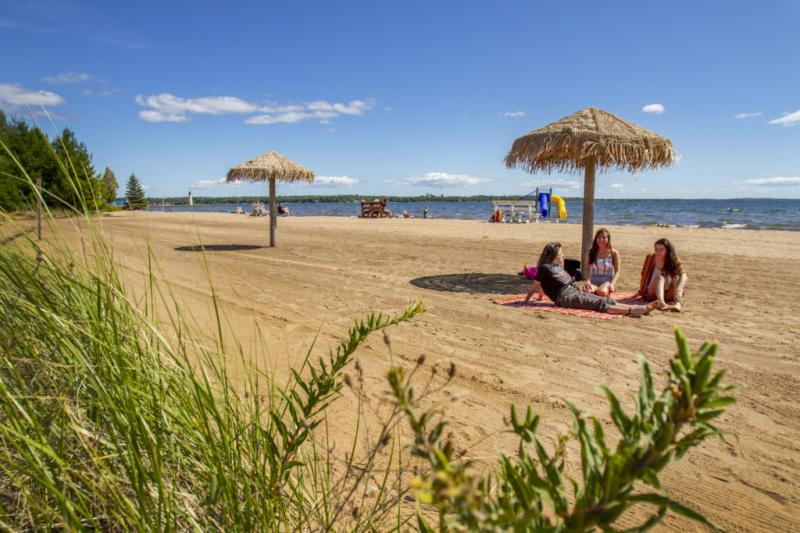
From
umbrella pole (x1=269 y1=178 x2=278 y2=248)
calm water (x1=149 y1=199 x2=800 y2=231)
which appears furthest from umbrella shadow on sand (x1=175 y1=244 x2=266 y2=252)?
calm water (x1=149 y1=199 x2=800 y2=231)

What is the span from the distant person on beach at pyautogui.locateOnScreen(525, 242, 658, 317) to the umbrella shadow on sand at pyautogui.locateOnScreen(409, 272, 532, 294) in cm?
82

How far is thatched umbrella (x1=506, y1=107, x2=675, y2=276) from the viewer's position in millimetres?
6918

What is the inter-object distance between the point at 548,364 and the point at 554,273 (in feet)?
8.27

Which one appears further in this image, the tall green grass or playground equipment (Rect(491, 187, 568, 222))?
playground equipment (Rect(491, 187, 568, 222))

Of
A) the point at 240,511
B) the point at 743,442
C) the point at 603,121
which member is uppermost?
the point at 603,121

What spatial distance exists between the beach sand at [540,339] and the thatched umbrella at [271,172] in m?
3.32

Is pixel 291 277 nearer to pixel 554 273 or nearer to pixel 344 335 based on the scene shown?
pixel 344 335

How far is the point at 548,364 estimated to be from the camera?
12.7 ft

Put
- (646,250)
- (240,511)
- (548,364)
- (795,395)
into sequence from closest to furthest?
(240,511) → (795,395) → (548,364) → (646,250)

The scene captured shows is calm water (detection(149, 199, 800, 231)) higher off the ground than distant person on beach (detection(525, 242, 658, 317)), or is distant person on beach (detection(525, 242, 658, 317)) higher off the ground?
calm water (detection(149, 199, 800, 231))

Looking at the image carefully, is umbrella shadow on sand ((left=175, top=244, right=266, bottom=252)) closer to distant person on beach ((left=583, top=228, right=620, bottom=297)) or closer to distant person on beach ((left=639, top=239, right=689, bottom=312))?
distant person on beach ((left=583, top=228, right=620, bottom=297))

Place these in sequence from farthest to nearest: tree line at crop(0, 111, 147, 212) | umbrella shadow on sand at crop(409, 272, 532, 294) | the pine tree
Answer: umbrella shadow on sand at crop(409, 272, 532, 294)
the pine tree
tree line at crop(0, 111, 147, 212)

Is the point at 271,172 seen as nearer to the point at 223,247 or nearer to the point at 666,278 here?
the point at 223,247

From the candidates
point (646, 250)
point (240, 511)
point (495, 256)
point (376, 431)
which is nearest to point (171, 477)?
point (240, 511)
